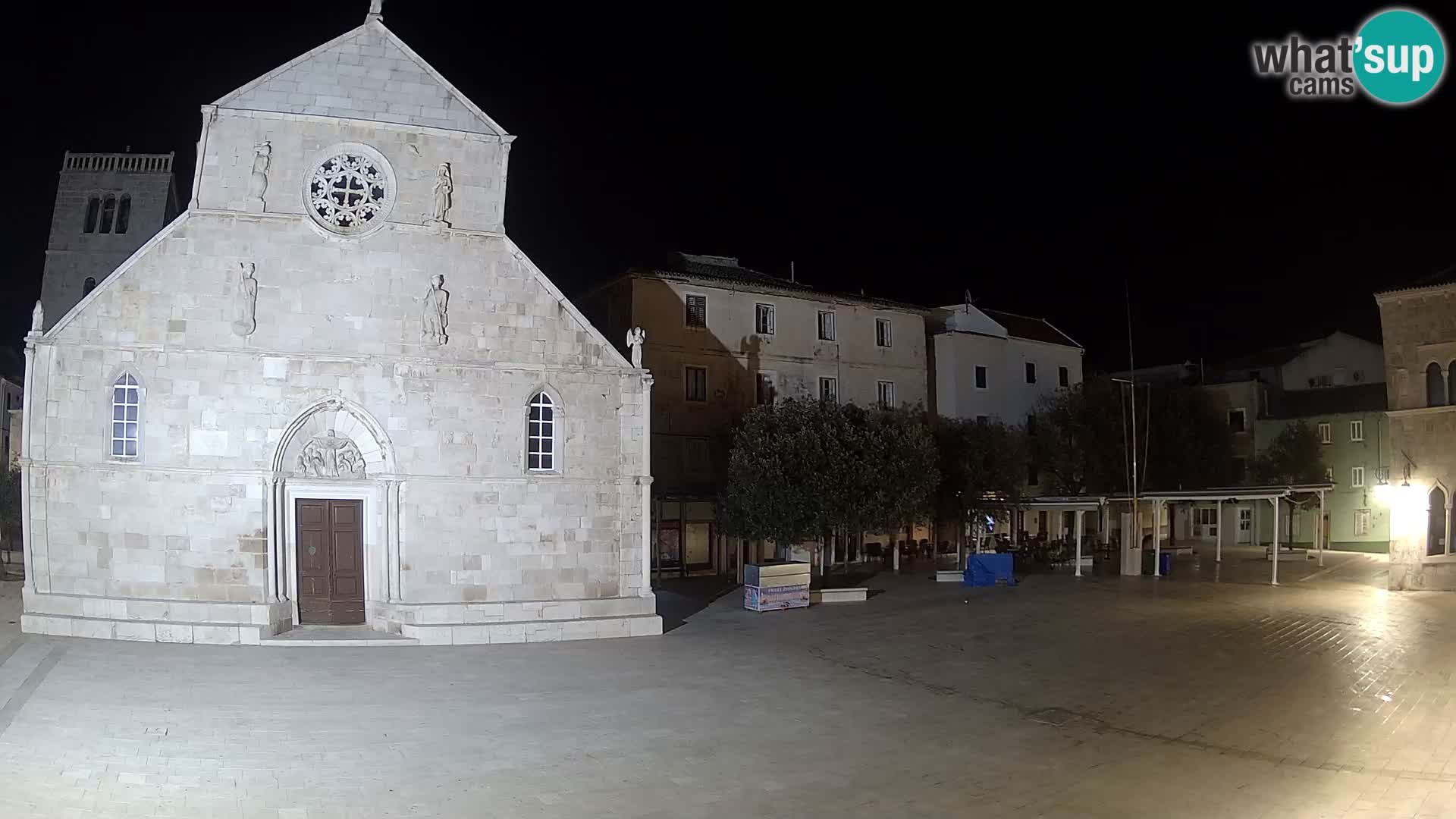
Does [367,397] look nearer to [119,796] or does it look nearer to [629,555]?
[629,555]

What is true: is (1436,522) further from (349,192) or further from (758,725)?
(349,192)

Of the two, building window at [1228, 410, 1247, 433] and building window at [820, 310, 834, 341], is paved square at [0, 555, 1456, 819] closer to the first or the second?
building window at [820, 310, 834, 341]

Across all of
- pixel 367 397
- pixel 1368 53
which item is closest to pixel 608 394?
pixel 367 397

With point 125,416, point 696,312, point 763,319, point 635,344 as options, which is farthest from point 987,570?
point 125,416

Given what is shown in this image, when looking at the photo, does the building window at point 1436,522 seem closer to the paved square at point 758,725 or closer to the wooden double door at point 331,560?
the paved square at point 758,725

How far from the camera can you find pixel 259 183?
20406 mm

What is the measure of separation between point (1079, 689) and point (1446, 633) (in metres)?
10.9

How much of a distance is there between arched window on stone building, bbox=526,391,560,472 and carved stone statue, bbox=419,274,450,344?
237 centimetres

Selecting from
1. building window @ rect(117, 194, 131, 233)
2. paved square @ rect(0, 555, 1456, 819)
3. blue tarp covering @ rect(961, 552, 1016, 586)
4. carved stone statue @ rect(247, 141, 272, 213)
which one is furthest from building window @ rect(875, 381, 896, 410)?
building window @ rect(117, 194, 131, 233)

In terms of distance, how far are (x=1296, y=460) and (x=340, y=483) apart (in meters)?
46.8

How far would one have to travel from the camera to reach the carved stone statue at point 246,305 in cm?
1995

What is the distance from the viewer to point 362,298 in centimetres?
2067

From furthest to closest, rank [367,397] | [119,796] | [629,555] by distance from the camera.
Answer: [629,555]
[367,397]
[119,796]

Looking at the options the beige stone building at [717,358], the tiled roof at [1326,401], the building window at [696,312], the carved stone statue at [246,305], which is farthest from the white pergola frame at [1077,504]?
the carved stone statue at [246,305]
